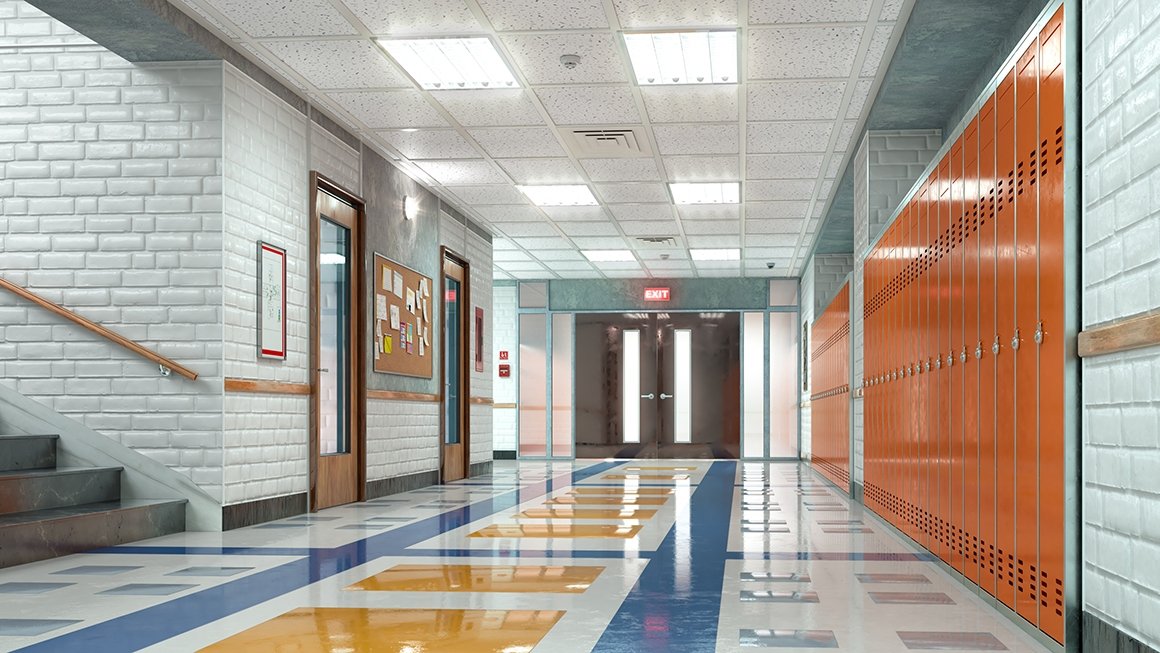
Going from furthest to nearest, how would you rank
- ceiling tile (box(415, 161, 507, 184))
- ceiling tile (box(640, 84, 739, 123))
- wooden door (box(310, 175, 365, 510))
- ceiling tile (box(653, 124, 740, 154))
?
ceiling tile (box(415, 161, 507, 184)), ceiling tile (box(653, 124, 740, 154)), wooden door (box(310, 175, 365, 510)), ceiling tile (box(640, 84, 739, 123))

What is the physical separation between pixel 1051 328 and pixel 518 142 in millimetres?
6535

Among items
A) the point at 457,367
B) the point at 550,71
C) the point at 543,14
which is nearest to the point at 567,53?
the point at 550,71

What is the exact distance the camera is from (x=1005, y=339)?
366 centimetres

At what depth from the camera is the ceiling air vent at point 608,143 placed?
29.0 ft

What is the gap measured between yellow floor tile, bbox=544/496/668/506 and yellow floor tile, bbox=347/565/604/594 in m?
3.75

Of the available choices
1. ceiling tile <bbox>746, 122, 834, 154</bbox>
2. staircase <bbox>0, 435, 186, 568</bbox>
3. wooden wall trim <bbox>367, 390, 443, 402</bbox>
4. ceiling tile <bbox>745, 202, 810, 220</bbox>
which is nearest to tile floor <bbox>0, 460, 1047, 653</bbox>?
staircase <bbox>0, 435, 186, 568</bbox>

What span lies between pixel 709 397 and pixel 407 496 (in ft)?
32.4

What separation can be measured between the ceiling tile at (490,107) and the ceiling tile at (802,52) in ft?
5.44

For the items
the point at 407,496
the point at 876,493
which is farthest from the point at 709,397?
the point at 876,493

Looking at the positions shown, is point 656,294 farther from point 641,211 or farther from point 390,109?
point 390,109

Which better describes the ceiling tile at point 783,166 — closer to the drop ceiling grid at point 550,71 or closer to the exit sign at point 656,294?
the drop ceiling grid at point 550,71

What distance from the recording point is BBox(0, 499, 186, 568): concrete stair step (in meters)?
5.06

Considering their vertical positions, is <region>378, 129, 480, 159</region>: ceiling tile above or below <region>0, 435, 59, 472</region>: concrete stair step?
above

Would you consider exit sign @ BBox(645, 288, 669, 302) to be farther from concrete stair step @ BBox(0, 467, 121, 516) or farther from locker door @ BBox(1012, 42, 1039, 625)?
locker door @ BBox(1012, 42, 1039, 625)
